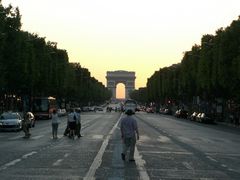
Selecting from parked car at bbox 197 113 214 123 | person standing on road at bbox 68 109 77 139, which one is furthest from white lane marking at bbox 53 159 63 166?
parked car at bbox 197 113 214 123

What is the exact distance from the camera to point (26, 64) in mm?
79625

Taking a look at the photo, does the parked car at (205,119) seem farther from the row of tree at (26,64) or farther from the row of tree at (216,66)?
the row of tree at (26,64)

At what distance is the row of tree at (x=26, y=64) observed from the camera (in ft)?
225

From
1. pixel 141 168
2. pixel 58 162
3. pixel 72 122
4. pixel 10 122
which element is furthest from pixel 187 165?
pixel 10 122

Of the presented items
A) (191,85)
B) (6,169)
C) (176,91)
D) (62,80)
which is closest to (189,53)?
(191,85)

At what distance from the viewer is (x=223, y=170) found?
64.7 feet

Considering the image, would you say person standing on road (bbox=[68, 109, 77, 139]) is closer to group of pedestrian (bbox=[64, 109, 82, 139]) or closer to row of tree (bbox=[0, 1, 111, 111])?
group of pedestrian (bbox=[64, 109, 82, 139])

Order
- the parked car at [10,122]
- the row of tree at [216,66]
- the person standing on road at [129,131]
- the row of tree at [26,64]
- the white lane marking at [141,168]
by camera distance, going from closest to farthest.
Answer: the white lane marking at [141,168] → the person standing on road at [129,131] → the parked car at [10,122] → the row of tree at [26,64] → the row of tree at [216,66]

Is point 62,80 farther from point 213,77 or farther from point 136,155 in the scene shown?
point 136,155

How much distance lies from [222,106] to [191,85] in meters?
11.8

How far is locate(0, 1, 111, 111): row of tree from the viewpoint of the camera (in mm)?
68500

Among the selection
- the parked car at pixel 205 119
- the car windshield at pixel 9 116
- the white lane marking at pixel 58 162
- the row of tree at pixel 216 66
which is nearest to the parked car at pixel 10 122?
the car windshield at pixel 9 116

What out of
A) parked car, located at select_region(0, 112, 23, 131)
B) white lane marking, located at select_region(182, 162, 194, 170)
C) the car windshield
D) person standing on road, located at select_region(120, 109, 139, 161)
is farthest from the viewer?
the car windshield

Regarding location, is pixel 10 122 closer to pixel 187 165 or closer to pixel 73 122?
pixel 73 122
